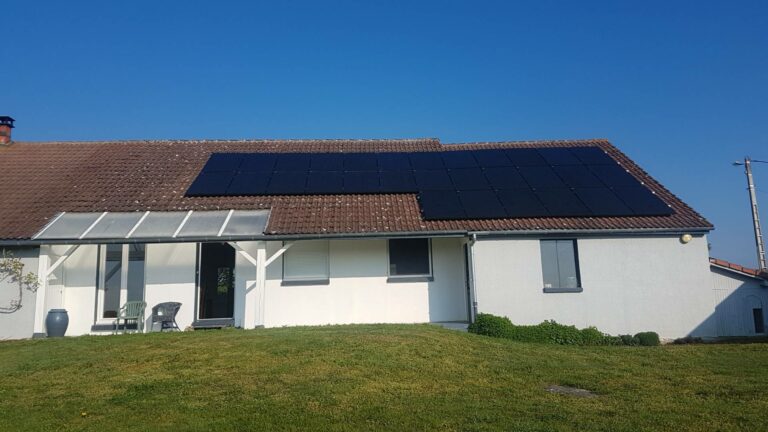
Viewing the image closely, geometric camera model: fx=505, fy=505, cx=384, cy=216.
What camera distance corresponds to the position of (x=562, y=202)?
1391 centimetres

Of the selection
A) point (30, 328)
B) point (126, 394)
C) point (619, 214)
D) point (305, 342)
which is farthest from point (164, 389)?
point (619, 214)

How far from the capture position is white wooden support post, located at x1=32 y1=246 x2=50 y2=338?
40.0ft

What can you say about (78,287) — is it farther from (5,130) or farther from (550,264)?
(550,264)

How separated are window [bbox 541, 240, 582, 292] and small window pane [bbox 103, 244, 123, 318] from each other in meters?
11.2

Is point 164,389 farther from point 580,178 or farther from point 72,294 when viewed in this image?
point 580,178

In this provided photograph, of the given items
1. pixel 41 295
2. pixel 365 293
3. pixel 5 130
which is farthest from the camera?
pixel 5 130

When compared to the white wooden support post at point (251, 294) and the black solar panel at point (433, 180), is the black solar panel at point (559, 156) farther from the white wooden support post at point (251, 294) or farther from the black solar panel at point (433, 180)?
the white wooden support post at point (251, 294)

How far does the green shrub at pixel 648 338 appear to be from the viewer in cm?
1202

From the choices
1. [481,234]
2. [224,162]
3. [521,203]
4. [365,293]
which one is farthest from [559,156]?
[224,162]

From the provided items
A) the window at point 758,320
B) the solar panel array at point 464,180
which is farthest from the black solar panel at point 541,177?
the window at point 758,320

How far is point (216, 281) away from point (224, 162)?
14.6ft

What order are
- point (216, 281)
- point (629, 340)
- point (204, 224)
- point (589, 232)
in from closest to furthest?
point (629, 340) < point (589, 232) < point (204, 224) < point (216, 281)

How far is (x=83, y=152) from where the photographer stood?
18000 mm

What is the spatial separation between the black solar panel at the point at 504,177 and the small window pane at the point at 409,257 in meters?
2.93
